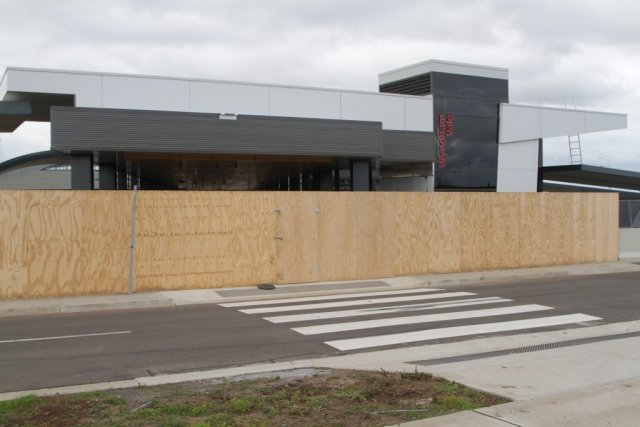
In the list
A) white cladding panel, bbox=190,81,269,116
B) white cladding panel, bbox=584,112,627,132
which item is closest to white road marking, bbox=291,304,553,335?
white cladding panel, bbox=190,81,269,116

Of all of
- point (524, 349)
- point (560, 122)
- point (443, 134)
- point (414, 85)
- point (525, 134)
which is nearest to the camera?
point (524, 349)

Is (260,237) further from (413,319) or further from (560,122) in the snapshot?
(560,122)

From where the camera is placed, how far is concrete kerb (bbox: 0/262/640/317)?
41.5ft

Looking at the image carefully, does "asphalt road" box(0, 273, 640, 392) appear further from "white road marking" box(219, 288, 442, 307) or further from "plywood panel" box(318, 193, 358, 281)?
"plywood panel" box(318, 193, 358, 281)

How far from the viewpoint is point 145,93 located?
23.0 m

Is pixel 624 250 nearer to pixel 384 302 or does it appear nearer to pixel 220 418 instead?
pixel 384 302

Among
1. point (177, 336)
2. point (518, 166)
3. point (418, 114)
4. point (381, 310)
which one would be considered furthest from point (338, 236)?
point (518, 166)

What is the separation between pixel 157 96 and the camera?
76.5ft

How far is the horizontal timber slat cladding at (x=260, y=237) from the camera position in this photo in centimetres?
1373

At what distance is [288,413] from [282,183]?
33746 millimetres

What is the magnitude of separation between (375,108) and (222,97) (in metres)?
6.81

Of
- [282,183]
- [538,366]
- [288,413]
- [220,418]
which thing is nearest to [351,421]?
[288,413]

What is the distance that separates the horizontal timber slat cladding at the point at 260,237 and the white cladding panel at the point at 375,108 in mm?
9265

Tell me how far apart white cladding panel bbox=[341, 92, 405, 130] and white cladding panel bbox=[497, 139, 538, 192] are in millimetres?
6478
